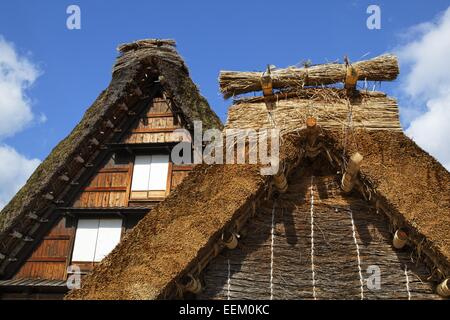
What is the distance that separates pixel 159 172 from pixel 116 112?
65.6 inches

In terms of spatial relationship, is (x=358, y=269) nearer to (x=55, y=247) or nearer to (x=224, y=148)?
(x=224, y=148)

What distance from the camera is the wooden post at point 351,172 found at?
4.90m

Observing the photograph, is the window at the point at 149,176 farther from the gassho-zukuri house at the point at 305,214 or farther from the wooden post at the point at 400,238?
the wooden post at the point at 400,238

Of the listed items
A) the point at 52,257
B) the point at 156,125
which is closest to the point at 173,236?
the point at 52,257

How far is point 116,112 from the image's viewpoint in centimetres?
1002

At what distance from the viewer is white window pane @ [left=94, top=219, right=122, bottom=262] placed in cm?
891

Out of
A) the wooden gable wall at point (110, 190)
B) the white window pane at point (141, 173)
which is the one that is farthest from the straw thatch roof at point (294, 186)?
the white window pane at point (141, 173)

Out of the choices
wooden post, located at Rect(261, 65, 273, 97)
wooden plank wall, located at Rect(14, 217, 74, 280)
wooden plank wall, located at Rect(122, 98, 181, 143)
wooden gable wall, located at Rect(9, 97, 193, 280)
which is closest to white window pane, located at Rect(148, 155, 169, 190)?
wooden gable wall, located at Rect(9, 97, 193, 280)

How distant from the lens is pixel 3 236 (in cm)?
905

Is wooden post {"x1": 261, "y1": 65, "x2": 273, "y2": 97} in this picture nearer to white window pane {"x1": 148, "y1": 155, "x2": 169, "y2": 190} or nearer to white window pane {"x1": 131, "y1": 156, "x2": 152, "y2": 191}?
white window pane {"x1": 148, "y1": 155, "x2": 169, "y2": 190}

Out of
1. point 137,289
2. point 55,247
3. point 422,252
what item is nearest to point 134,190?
point 55,247

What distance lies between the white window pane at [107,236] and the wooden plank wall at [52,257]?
561 millimetres

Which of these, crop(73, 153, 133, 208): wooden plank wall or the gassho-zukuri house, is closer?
the gassho-zukuri house
